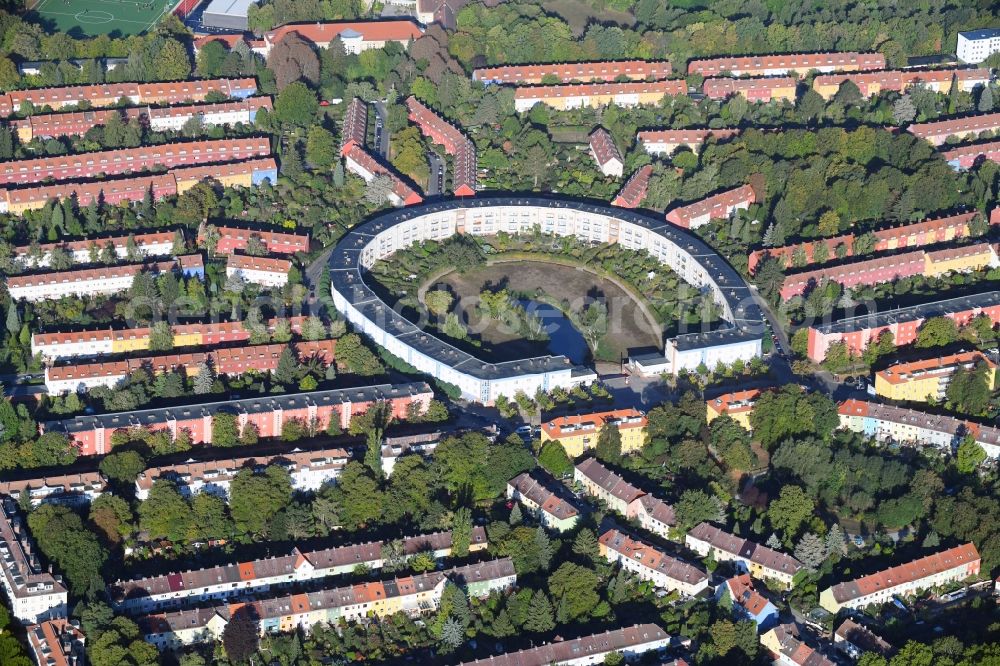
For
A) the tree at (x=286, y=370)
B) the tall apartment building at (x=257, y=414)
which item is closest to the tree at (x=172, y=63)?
the tree at (x=286, y=370)

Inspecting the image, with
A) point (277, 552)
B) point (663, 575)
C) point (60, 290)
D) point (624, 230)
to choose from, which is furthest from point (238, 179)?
point (663, 575)

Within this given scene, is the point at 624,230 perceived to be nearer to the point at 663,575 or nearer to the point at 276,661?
the point at 663,575

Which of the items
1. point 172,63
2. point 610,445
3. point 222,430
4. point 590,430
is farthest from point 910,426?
point 172,63

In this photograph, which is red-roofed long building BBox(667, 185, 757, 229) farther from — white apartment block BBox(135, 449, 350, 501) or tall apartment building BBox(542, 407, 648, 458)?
white apartment block BBox(135, 449, 350, 501)

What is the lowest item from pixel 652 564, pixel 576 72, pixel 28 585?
pixel 652 564

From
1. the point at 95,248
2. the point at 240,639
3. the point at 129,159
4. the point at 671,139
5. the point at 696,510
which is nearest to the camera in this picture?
the point at 240,639

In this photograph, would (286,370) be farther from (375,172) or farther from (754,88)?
(754,88)
